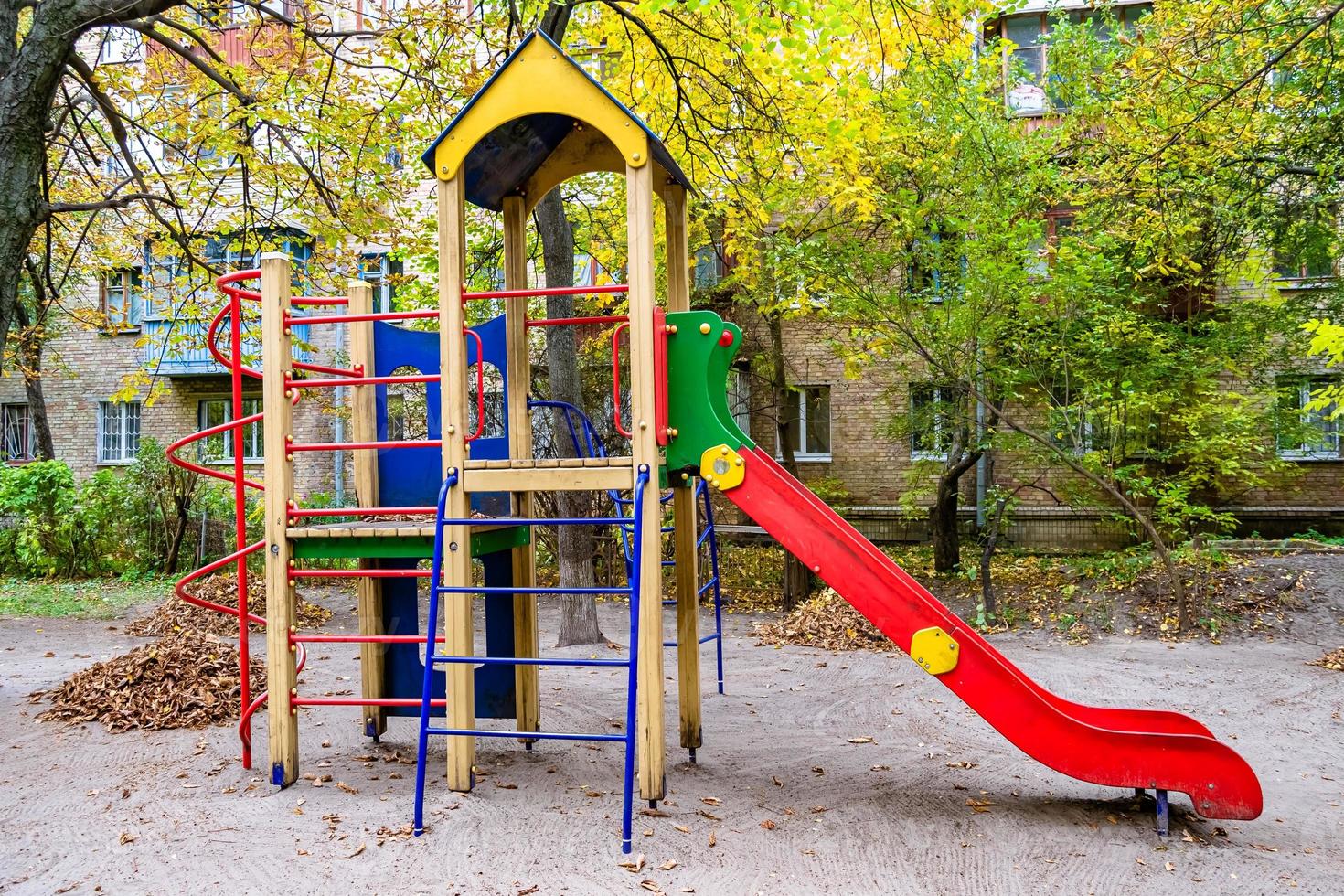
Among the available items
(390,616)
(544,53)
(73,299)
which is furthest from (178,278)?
(73,299)

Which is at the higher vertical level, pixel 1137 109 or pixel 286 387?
pixel 1137 109

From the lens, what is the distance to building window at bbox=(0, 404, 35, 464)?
22.7 metres

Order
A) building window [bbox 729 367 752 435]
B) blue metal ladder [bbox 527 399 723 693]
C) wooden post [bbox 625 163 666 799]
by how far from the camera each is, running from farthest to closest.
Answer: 1. building window [bbox 729 367 752 435]
2. blue metal ladder [bbox 527 399 723 693]
3. wooden post [bbox 625 163 666 799]

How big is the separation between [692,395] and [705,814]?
197cm

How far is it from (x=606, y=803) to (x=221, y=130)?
25.2ft

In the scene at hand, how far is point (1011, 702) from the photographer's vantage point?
4273mm

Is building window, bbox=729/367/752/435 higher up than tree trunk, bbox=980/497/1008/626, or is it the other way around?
building window, bbox=729/367/752/435

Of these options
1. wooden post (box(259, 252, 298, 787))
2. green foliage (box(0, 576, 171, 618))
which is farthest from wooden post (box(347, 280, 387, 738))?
green foliage (box(0, 576, 171, 618))

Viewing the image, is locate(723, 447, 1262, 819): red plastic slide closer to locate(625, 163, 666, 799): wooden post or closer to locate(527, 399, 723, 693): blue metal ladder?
locate(625, 163, 666, 799): wooden post

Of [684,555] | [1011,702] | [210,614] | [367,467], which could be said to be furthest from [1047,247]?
[210,614]

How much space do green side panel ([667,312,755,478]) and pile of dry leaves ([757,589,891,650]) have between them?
5.28 metres

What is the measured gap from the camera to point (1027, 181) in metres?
10.3

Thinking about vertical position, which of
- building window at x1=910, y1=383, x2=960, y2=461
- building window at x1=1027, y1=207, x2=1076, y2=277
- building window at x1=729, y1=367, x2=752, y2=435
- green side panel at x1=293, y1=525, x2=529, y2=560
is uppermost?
building window at x1=1027, y1=207, x2=1076, y2=277

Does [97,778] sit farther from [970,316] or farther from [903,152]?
[903,152]
